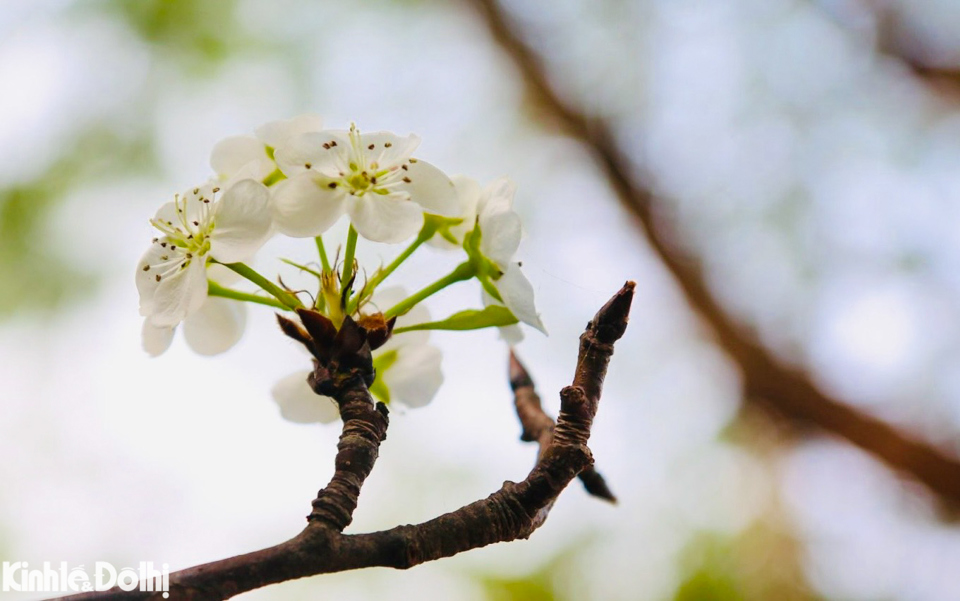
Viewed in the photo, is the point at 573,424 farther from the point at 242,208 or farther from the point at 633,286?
the point at 242,208

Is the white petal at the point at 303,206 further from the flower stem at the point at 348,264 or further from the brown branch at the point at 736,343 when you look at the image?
the brown branch at the point at 736,343

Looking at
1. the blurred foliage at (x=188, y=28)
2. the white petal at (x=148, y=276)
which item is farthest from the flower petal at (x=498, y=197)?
the blurred foliage at (x=188, y=28)

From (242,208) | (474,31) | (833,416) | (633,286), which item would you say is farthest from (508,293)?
(474,31)

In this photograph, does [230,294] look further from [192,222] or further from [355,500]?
[355,500]

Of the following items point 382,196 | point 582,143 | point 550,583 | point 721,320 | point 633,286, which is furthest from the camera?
point 582,143

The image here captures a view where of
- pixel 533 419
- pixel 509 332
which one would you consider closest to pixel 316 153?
pixel 509 332

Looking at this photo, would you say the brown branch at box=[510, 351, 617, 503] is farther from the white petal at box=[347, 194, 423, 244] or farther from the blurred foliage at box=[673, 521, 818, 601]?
the blurred foliage at box=[673, 521, 818, 601]
